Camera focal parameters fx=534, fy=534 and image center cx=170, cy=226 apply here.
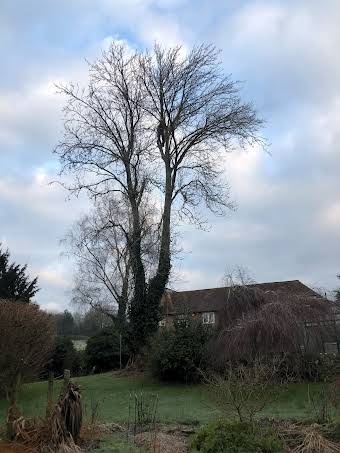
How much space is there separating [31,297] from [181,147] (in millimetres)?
15863

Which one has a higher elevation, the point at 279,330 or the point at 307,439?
the point at 279,330

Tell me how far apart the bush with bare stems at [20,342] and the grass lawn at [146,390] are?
39.2 inches

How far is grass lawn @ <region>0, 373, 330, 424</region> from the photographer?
13.3m

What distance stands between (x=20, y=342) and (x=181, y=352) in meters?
6.67

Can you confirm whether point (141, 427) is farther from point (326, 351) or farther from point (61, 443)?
point (326, 351)

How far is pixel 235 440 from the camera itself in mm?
7727

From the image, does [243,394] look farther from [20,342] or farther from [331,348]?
[331,348]

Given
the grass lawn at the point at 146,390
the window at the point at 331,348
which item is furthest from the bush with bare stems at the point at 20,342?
the window at the point at 331,348

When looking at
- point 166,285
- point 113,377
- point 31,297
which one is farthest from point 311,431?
point 31,297

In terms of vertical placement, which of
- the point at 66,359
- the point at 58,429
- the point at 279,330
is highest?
the point at 279,330

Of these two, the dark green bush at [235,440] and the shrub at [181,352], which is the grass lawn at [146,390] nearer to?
the shrub at [181,352]

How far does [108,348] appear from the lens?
33625 mm

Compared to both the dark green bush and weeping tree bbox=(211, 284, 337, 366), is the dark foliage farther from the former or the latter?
the dark green bush

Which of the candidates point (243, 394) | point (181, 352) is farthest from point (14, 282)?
point (243, 394)
